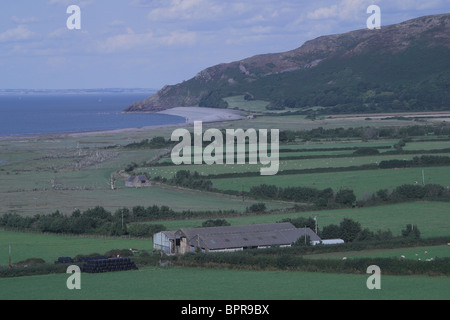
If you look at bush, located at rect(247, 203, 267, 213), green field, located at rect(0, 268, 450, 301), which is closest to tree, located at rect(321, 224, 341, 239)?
green field, located at rect(0, 268, 450, 301)

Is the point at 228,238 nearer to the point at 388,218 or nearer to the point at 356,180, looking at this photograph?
the point at 388,218

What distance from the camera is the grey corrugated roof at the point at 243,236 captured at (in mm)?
28188

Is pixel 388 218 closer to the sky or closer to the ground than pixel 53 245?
closer to the sky

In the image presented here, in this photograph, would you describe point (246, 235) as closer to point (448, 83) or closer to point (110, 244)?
point (110, 244)

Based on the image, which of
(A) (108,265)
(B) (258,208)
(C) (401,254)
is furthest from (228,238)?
(B) (258,208)

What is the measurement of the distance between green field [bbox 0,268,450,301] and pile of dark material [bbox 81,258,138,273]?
58cm

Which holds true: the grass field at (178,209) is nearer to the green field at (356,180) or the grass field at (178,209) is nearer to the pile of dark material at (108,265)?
the green field at (356,180)

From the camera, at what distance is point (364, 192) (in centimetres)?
4084

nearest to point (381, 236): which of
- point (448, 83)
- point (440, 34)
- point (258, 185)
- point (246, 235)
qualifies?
point (246, 235)

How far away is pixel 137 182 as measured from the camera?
153 ft

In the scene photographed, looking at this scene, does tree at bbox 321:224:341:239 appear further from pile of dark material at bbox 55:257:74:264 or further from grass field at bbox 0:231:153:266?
pile of dark material at bbox 55:257:74:264

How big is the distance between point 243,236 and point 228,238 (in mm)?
551

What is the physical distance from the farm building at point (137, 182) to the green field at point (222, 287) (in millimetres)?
21873

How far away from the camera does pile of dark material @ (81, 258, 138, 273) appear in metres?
24.7
